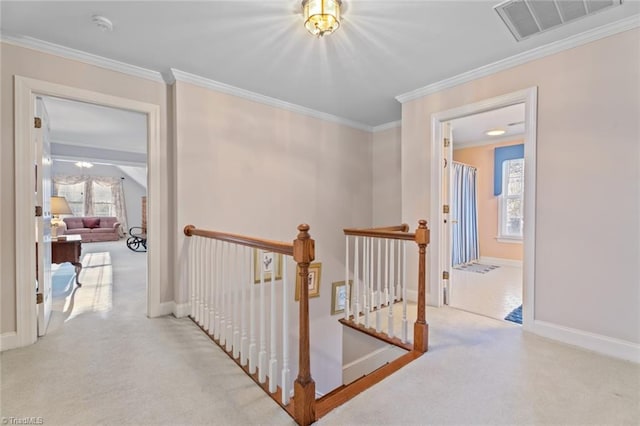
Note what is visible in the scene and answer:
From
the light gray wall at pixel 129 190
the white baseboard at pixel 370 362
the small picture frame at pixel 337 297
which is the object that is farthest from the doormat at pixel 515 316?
Result: the light gray wall at pixel 129 190

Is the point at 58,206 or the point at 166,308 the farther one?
the point at 58,206

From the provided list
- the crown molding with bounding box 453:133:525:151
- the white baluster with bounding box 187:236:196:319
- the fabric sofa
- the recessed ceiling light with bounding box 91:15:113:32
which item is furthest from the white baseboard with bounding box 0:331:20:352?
the fabric sofa

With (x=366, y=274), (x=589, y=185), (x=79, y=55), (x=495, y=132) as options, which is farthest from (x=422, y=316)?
(x=495, y=132)

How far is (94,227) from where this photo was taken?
29.9 feet

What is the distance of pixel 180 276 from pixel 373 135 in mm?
3296

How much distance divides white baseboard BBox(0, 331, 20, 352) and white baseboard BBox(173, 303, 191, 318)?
3.43ft

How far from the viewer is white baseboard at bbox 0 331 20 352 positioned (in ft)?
6.76

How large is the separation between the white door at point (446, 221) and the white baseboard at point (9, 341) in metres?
3.55

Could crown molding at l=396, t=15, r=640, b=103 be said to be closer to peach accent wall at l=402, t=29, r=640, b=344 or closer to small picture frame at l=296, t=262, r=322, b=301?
peach accent wall at l=402, t=29, r=640, b=344

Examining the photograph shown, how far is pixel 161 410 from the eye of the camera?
1.46 metres

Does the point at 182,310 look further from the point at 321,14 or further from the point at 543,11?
the point at 543,11

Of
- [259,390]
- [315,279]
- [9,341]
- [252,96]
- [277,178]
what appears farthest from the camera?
[315,279]

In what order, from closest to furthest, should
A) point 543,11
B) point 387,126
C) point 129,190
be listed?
1. point 543,11
2. point 387,126
3. point 129,190

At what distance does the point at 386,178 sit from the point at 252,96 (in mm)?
2189
